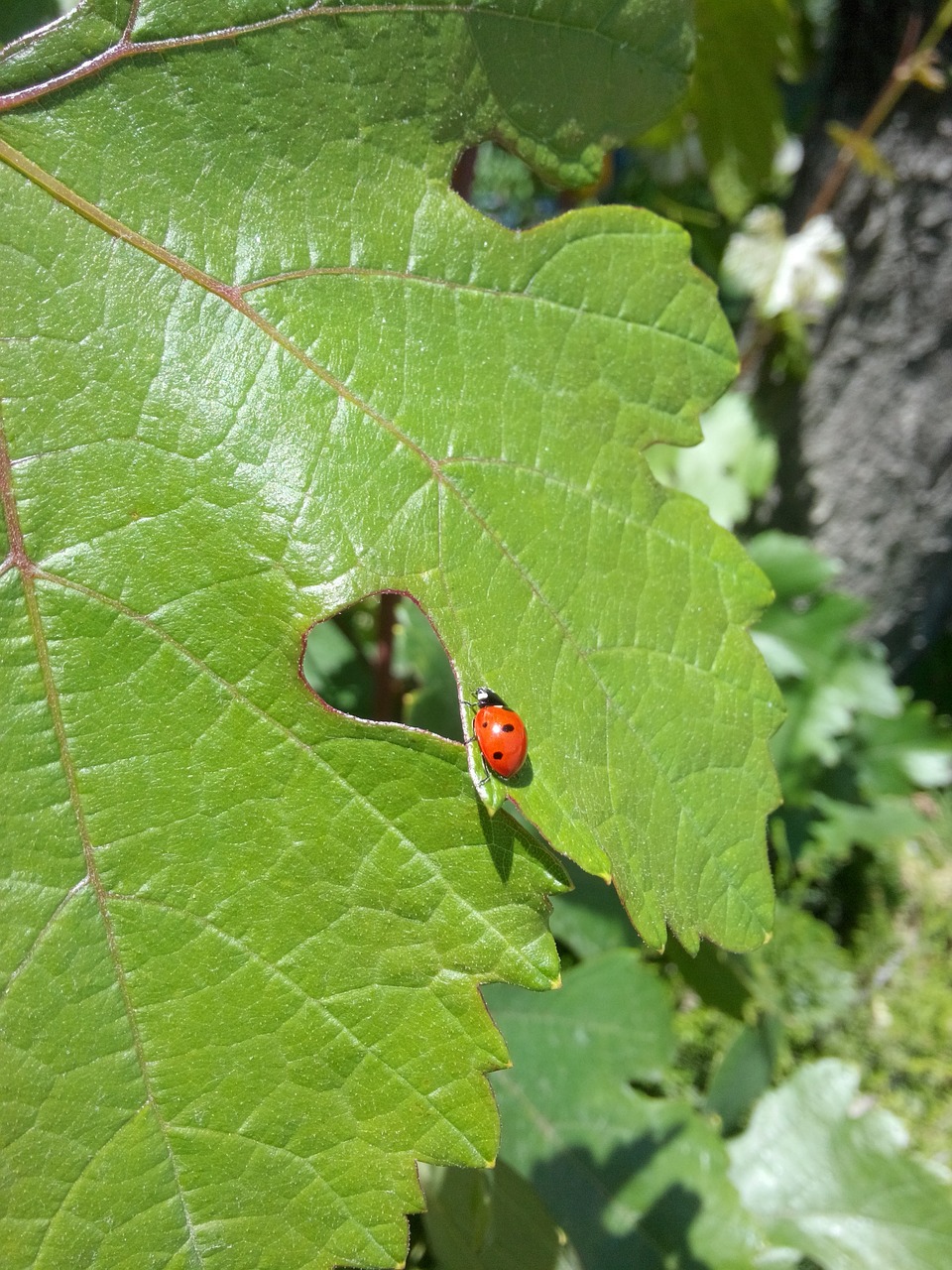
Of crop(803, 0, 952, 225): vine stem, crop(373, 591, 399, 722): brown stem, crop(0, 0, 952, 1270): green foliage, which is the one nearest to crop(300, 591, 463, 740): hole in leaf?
crop(373, 591, 399, 722): brown stem

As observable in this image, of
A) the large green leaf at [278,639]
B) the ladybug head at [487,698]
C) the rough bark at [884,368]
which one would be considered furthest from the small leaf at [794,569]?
the ladybug head at [487,698]

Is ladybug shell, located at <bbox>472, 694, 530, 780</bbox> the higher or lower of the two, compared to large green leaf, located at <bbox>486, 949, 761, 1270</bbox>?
higher

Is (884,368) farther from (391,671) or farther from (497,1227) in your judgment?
(497,1227)

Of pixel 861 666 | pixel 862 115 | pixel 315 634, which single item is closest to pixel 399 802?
pixel 315 634

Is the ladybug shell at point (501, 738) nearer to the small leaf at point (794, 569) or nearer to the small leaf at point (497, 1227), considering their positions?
the small leaf at point (497, 1227)

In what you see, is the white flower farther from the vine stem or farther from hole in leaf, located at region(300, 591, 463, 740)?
hole in leaf, located at region(300, 591, 463, 740)

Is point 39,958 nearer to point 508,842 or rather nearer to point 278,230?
point 508,842
